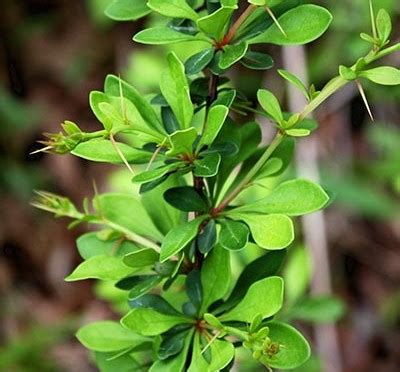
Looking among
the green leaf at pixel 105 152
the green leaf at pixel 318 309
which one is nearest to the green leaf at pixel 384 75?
the green leaf at pixel 105 152

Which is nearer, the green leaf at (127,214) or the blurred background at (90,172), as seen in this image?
the green leaf at (127,214)

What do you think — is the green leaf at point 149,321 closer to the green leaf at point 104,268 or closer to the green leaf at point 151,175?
the green leaf at point 104,268

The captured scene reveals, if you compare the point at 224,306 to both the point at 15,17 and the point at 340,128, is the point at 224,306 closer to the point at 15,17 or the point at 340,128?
the point at 340,128

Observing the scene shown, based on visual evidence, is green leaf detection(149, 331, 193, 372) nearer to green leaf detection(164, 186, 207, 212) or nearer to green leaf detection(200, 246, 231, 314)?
green leaf detection(200, 246, 231, 314)

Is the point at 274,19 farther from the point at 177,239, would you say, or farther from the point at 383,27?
the point at 177,239

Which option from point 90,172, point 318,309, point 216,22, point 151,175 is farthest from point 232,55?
point 90,172

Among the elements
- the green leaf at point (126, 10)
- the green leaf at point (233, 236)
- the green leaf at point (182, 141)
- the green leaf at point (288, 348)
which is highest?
the green leaf at point (126, 10)
